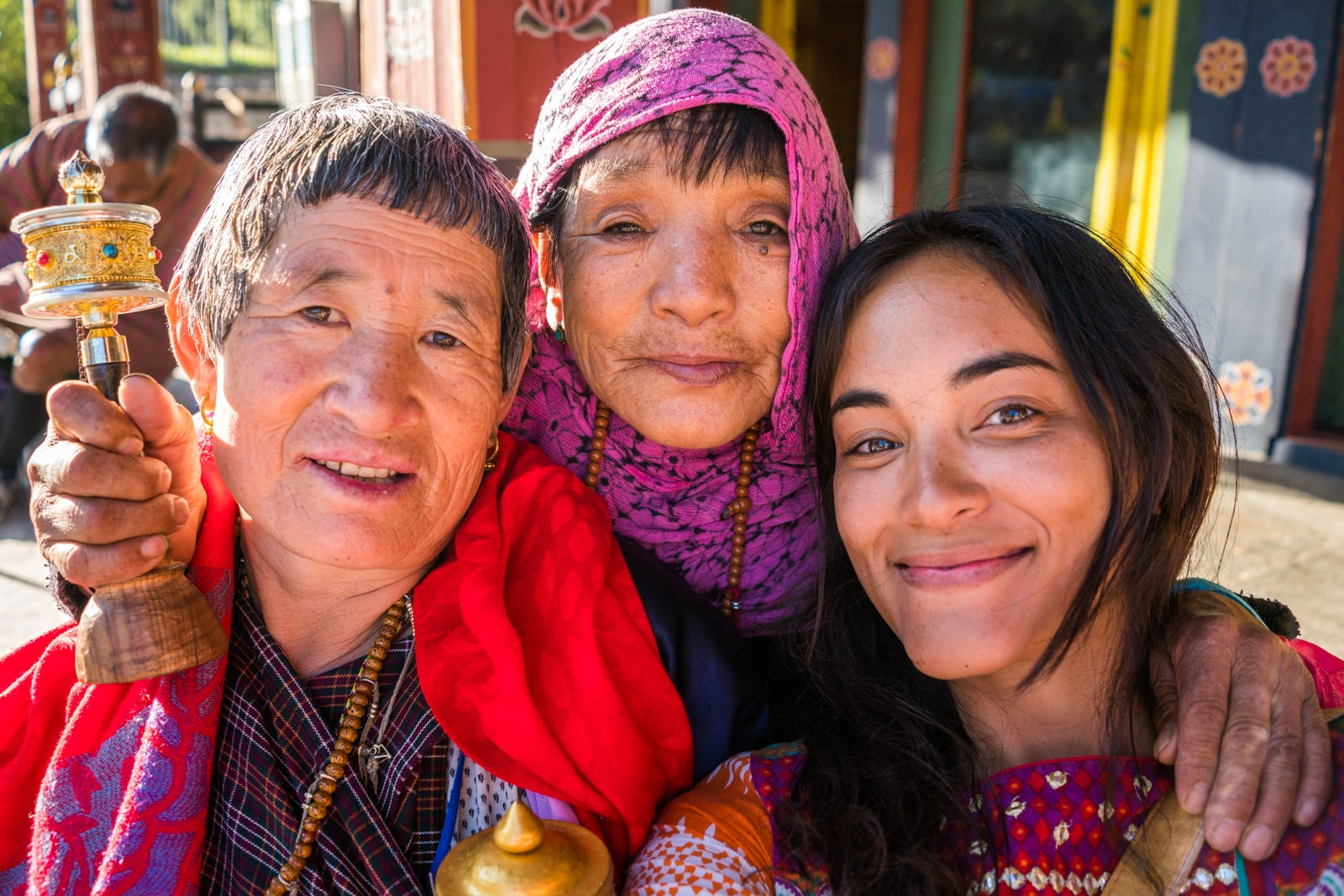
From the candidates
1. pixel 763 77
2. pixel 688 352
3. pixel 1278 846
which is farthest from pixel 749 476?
pixel 1278 846

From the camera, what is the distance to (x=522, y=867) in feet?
3.33

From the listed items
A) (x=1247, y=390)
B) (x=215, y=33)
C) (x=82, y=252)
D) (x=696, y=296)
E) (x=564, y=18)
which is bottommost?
(x=1247, y=390)

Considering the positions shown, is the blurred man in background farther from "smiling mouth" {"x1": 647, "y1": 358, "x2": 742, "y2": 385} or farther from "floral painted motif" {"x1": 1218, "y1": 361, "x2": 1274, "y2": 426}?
"floral painted motif" {"x1": 1218, "y1": 361, "x2": 1274, "y2": 426}

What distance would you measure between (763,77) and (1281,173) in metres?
4.56

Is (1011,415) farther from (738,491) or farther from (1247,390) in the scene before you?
(1247,390)

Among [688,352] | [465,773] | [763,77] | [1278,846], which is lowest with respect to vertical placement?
[465,773]

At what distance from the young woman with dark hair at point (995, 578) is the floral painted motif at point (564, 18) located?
3244 millimetres

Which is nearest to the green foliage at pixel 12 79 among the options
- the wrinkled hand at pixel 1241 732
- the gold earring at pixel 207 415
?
the gold earring at pixel 207 415

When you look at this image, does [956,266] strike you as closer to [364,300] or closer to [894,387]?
[894,387]

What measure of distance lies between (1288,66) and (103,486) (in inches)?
227

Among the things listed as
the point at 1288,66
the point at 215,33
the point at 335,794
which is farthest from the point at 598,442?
the point at 215,33

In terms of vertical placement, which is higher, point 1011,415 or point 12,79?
point 12,79

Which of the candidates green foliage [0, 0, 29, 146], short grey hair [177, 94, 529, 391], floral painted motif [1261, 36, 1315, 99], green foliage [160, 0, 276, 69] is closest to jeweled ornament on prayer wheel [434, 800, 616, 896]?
short grey hair [177, 94, 529, 391]

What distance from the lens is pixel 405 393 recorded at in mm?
1548
